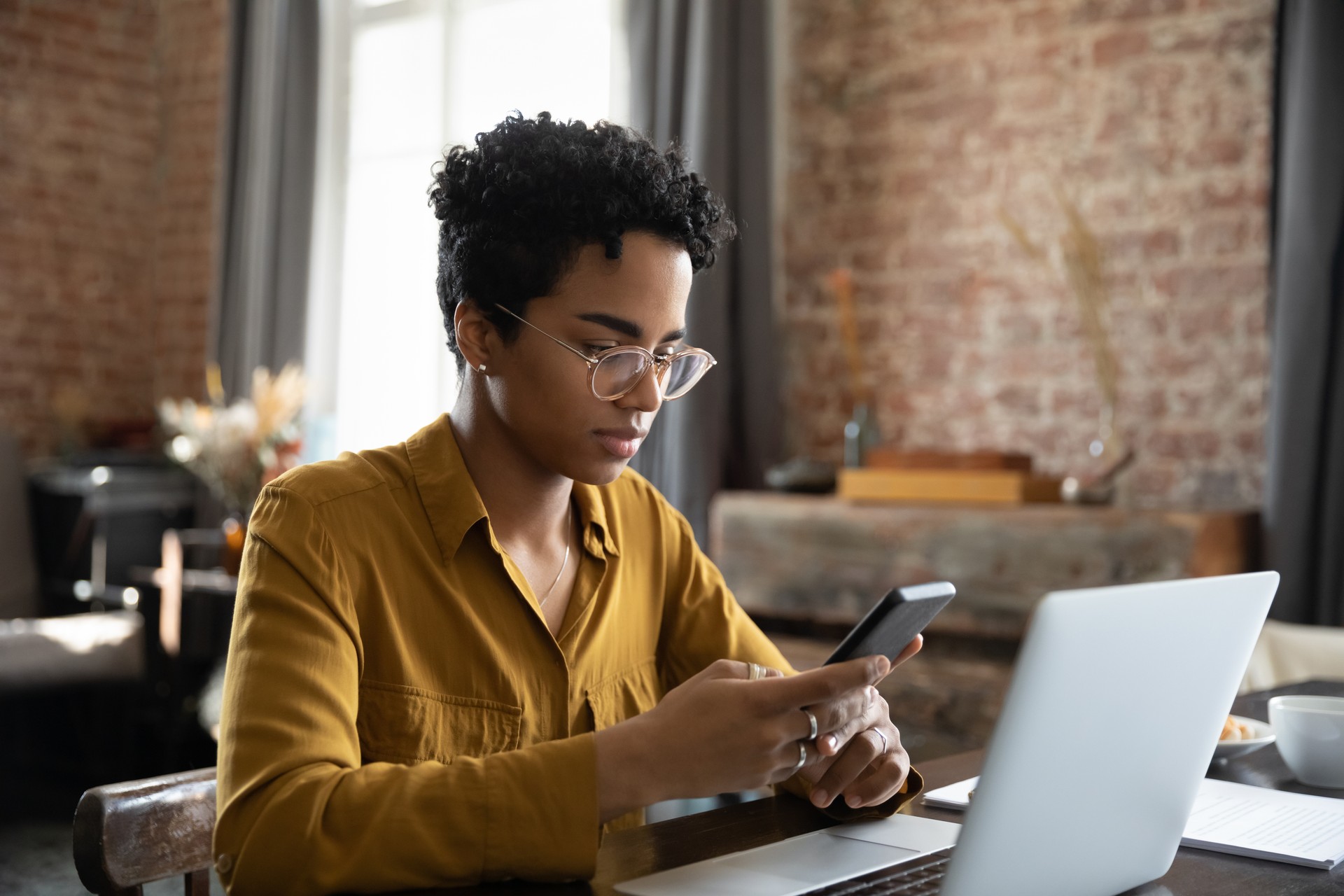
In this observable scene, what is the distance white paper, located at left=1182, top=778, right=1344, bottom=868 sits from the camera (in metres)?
1.08

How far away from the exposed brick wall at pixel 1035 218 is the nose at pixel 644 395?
2.25 meters

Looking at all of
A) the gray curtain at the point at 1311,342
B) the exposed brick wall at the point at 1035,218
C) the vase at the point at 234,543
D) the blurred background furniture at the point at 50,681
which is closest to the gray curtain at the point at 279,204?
the blurred background furniture at the point at 50,681

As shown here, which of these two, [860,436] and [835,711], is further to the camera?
[860,436]

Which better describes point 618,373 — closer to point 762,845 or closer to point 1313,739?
point 762,845

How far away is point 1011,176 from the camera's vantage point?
138 inches

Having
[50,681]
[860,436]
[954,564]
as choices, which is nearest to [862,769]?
[954,564]

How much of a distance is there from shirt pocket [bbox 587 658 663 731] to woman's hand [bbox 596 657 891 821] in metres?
0.37

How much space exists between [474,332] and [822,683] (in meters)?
0.59

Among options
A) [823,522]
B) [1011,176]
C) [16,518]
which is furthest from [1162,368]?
[16,518]

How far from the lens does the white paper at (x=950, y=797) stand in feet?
4.06

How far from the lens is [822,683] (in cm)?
98

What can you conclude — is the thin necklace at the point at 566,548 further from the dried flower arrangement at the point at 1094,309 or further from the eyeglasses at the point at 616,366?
the dried flower arrangement at the point at 1094,309

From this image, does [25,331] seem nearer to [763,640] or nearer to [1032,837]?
[763,640]

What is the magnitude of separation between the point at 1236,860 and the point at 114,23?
18.7ft
